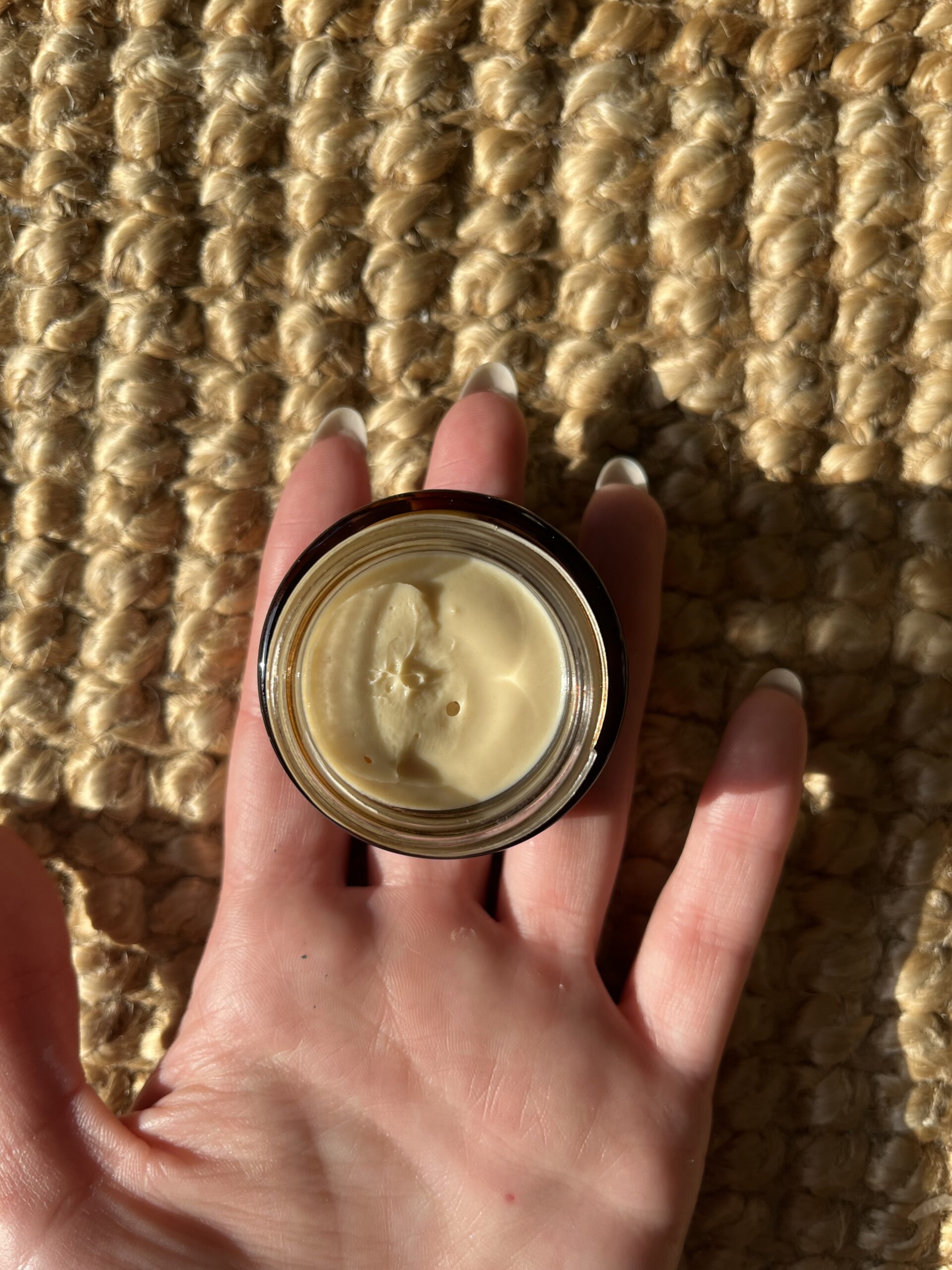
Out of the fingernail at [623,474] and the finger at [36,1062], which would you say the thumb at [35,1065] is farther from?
the fingernail at [623,474]


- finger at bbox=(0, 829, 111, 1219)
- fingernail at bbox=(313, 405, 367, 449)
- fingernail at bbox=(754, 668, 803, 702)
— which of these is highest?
fingernail at bbox=(313, 405, 367, 449)

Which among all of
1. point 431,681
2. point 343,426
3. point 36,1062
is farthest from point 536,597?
point 36,1062

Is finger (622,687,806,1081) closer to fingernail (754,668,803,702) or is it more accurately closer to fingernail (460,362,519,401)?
fingernail (754,668,803,702)

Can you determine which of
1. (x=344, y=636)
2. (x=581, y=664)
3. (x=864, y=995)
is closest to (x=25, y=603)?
(x=344, y=636)

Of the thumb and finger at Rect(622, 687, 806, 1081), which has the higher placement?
finger at Rect(622, 687, 806, 1081)

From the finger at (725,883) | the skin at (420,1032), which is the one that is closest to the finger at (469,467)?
the skin at (420,1032)

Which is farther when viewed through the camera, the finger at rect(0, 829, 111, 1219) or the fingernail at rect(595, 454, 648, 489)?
the fingernail at rect(595, 454, 648, 489)

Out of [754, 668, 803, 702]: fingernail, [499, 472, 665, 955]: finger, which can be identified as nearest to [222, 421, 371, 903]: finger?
[499, 472, 665, 955]: finger
